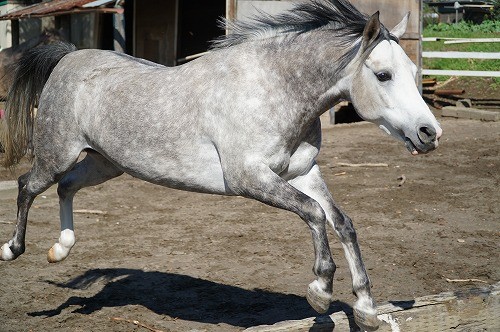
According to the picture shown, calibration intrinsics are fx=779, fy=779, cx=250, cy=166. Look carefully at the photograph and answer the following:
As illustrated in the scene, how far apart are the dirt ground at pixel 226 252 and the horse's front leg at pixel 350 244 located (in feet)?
3.36

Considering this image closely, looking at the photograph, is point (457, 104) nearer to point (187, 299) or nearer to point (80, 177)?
point (187, 299)

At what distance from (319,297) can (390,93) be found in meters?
1.13

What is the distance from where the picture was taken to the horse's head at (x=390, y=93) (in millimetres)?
3857

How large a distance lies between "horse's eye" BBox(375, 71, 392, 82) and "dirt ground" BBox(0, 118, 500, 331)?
1879 mm

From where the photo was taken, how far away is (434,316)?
426cm

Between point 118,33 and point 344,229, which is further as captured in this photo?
point 118,33

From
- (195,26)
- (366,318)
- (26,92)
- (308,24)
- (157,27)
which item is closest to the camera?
(366,318)

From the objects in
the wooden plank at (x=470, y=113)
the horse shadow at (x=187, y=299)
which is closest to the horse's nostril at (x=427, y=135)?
the horse shadow at (x=187, y=299)

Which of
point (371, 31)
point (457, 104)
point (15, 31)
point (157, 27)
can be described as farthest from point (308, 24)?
point (15, 31)

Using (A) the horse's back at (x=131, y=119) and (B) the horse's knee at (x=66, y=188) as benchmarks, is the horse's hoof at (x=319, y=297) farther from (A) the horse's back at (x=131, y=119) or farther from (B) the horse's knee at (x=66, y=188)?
(B) the horse's knee at (x=66, y=188)

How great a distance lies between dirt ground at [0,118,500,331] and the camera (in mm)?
5426

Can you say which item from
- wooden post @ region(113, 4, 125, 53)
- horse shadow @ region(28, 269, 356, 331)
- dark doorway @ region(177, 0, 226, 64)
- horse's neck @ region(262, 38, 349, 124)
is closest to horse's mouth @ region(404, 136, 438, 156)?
horse's neck @ region(262, 38, 349, 124)

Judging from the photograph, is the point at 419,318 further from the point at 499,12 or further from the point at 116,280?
the point at 499,12

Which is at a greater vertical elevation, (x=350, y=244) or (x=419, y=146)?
(x=419, y=146)
